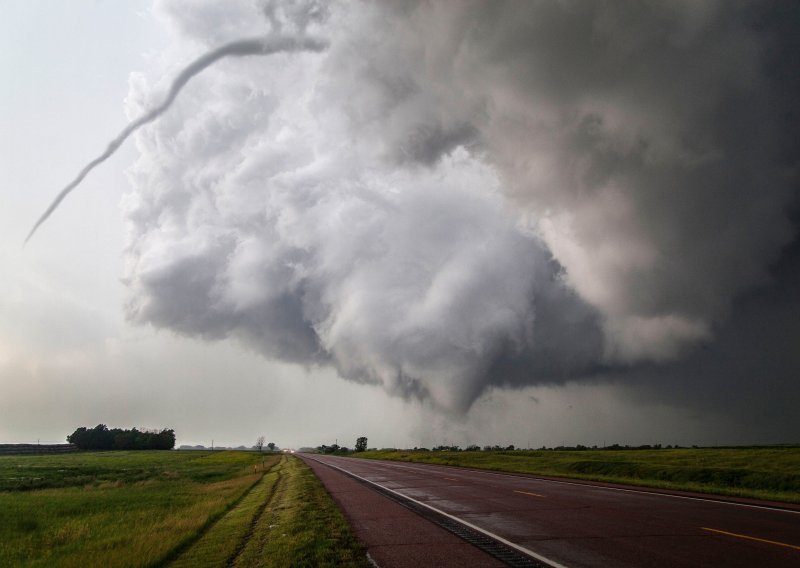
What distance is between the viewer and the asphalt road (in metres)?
9.29

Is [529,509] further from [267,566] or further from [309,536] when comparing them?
[267,566]

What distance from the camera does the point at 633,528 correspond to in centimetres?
1245

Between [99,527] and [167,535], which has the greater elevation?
[167,535]

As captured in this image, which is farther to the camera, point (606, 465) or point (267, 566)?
A: point (606, 465)

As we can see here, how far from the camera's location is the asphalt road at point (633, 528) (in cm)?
929

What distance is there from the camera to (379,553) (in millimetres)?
10422

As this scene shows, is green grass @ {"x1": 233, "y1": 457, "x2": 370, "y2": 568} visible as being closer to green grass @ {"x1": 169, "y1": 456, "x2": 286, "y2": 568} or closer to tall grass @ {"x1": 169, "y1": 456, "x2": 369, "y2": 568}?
tall grass @ {"x1": 169, "y1": 456, "x2": 369, "y2": 568}

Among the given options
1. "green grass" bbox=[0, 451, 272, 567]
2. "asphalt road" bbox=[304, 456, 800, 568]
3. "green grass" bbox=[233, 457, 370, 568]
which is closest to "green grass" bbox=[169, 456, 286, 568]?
"green grass" bbox=[233, 457, 370, 568]

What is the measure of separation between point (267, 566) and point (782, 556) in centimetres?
915

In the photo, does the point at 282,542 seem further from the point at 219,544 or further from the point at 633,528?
the point at 633,528

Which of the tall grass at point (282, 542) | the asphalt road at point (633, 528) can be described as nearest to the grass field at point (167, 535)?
the tall grass at point (282, 542)

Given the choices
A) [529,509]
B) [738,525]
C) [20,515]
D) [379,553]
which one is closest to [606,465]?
[529,509]

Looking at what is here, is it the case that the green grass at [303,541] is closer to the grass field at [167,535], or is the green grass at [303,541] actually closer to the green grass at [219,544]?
the grass field at [167,535]

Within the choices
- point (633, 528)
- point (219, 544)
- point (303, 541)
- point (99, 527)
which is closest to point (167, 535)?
point (219, 544)
